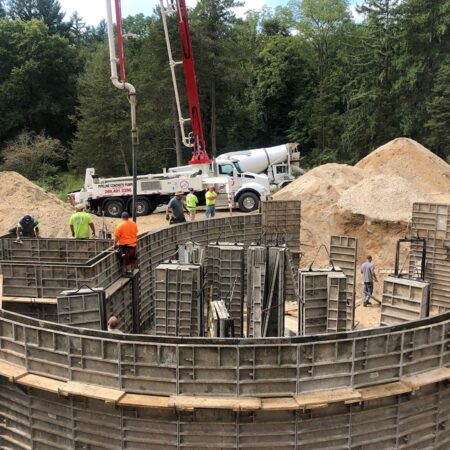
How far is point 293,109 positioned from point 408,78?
12.1m

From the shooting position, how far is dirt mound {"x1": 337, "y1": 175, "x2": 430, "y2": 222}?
18.2m

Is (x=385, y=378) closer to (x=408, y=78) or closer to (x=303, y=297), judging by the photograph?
(x=303, y=297)

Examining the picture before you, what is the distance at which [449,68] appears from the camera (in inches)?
1212

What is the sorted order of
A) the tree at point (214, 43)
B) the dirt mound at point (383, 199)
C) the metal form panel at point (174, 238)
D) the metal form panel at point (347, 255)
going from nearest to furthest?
the metal form panel at point (174, 238)
the metal form panel at point (347, 255)
the dirt mound at point (383, 199)
the tree at point (214, 43)

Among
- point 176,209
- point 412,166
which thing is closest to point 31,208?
point 176,209

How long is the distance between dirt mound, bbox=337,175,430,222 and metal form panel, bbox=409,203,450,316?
8.00 ft

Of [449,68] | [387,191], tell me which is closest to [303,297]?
[387,191]

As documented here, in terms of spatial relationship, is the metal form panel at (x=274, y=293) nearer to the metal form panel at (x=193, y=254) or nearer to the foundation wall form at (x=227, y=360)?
the metal form panel at (x=193, y=254)

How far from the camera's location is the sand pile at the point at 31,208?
1767 centimetres

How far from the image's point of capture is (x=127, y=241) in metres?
10.1

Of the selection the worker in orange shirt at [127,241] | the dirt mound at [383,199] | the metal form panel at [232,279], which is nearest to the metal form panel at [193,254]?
the metal form panel at [232,279]

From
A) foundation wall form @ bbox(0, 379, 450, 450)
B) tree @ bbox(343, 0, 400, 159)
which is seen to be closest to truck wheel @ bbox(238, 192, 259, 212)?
foundation wall form @ bbox(0, 379, 450, 450)

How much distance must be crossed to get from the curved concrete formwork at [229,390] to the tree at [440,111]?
89.3 feet

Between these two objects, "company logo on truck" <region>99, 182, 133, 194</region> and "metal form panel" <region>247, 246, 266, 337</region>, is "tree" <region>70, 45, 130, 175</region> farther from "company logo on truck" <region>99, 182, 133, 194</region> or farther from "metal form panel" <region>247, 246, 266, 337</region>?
"metal form panel" <region>247, 246, 266, 337</region>
